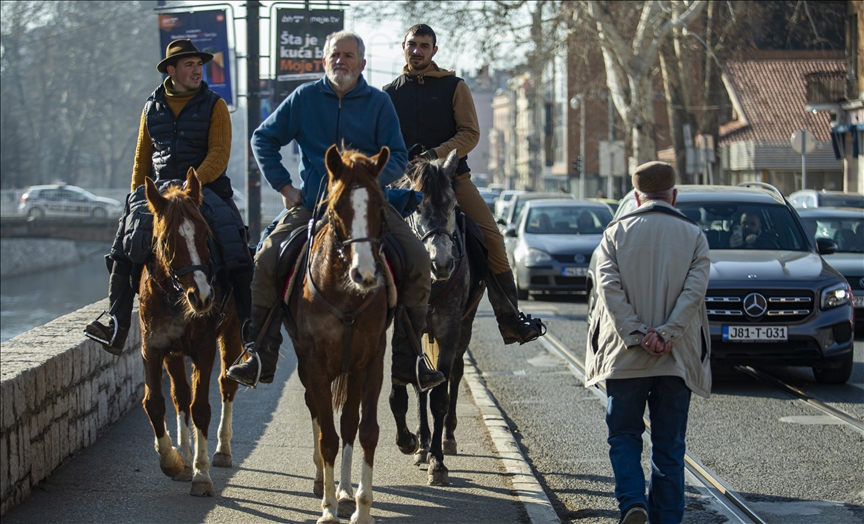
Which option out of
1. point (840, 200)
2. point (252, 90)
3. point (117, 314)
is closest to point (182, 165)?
point (117, 314)

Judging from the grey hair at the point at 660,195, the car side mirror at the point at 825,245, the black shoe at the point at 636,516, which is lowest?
the black shoe at the point at 636,516

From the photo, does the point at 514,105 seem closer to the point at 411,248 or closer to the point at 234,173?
the point at 234,173

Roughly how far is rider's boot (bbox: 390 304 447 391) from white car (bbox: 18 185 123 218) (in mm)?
52888

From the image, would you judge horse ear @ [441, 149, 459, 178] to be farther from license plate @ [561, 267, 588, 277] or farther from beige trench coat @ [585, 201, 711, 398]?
license plate @ [561, 267, 588, 277]

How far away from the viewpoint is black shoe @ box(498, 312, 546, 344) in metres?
8.33

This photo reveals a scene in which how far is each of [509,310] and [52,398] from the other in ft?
11.0

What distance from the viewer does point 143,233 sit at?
277 inches

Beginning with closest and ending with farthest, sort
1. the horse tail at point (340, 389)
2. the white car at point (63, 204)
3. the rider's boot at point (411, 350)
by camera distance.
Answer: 1. the horse tail at point (340, 389)
2. the rider's boot at point (411, 350)
3. the white car at point (63, 204)

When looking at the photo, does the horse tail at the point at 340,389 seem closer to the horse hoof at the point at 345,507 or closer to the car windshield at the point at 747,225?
the horse hoof at the point at 345,507

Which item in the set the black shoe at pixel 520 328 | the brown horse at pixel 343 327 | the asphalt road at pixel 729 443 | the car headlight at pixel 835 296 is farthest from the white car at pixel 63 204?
the brown horse at pixel 343 327

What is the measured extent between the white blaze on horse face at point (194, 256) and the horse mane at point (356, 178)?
1.22 meters

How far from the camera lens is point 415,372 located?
21.4 feet

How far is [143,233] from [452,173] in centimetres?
207

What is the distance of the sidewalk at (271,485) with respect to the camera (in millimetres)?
6320
